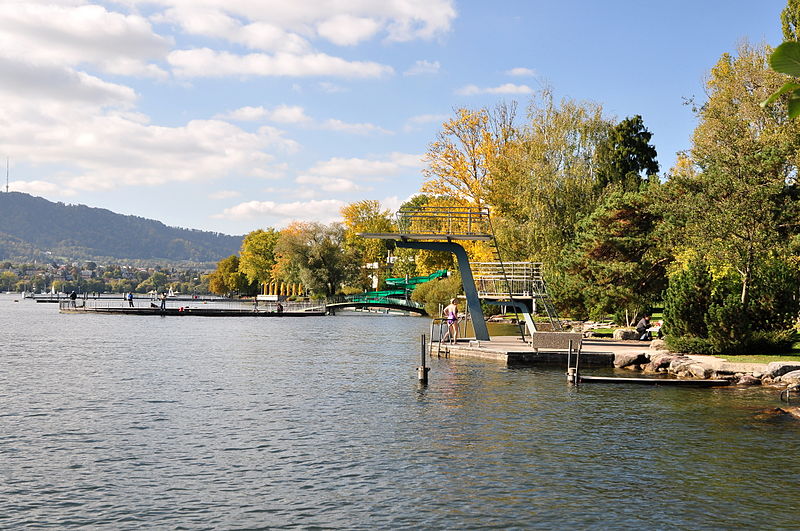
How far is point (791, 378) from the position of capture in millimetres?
27562

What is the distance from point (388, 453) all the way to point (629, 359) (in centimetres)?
1857

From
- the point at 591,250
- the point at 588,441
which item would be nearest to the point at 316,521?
the point at 588,441

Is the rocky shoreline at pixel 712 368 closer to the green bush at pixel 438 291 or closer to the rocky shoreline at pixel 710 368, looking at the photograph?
the rocky shoreline at pixel 710 368

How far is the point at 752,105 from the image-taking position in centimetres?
4897

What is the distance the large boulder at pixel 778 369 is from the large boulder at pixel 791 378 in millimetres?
279

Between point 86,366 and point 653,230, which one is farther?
point 653,230

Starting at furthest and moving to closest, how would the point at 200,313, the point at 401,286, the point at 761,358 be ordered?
the point at 401,286, the point at 200,313, the point at 761,358

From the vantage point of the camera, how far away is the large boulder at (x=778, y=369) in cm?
2853

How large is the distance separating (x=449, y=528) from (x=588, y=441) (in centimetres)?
762

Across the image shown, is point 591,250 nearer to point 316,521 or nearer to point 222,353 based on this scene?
point 222,353

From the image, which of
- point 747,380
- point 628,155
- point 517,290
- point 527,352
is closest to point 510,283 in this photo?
point 517,290

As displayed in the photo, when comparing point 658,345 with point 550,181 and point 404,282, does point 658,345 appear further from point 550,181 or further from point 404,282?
point 404,282

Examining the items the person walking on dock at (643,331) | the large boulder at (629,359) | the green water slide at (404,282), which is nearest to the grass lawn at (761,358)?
the large boulder at (629,359)

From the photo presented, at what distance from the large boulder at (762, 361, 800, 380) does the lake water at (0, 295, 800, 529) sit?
5.73 feet
